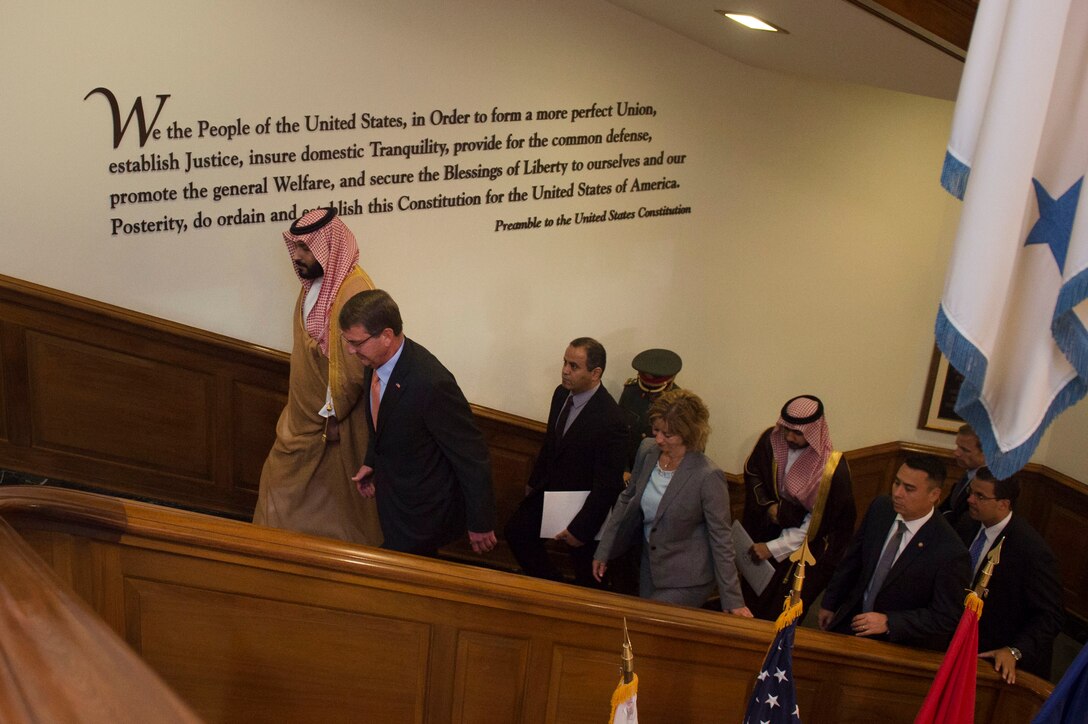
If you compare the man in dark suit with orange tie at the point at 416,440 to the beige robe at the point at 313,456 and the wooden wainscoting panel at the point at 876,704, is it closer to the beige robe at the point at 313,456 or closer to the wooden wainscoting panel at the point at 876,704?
the beige robe at the point at 313,456

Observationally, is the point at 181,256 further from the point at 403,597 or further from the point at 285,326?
the point at 403,597

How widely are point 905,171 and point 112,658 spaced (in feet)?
20.8

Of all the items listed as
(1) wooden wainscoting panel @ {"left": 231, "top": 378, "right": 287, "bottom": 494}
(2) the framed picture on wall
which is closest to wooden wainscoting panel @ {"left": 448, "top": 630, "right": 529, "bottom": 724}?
(1) wooden wainscoting panel @ {"left": 231, "top": 378, "right": 287, "bottom": 494}

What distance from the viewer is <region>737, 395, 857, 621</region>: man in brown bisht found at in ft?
15.4

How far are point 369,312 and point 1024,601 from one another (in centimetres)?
282

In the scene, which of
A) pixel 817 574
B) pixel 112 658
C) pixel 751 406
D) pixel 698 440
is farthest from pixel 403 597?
pixel 751 406

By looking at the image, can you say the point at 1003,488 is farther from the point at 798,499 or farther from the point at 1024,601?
the point at 798,499

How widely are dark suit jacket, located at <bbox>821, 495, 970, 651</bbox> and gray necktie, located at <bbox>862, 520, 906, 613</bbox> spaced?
37mm

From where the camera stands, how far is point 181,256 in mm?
5160

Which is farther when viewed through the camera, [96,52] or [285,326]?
[285,326]

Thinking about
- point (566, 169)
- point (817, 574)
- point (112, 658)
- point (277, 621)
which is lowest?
point (817, 574)

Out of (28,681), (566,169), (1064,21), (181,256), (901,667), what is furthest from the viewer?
(566,169)

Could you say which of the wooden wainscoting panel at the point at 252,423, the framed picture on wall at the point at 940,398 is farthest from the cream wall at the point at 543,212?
the wooden wainscoting panel at the point at 252,423

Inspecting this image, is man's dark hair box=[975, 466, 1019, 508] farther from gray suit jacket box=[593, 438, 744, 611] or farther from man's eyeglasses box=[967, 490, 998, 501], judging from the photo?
gray suit jacket box=[593, 438, 744, 611]
